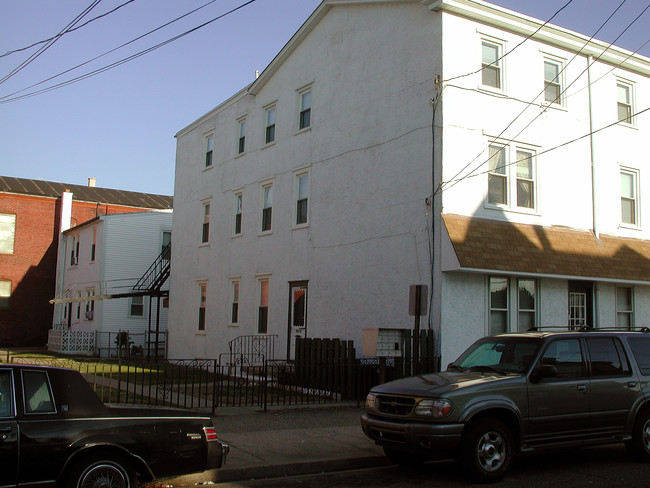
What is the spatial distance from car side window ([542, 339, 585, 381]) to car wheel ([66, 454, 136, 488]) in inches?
211

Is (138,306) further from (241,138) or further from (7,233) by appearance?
(241,138)

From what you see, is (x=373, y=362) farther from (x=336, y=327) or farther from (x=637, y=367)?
(x=637, y=367)

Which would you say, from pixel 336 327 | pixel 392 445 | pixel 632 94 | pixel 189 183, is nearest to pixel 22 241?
pixel 189 183

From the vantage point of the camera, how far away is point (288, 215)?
2194 cm

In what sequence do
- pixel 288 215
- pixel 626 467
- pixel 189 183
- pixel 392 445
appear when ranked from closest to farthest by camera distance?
1. pixel 392 445
2. pixel 626 467
3. pixel 288 215
4. pixel 189 183

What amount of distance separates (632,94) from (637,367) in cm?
1331

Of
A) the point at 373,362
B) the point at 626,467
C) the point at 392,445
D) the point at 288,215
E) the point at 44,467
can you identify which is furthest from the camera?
the point at 288,215

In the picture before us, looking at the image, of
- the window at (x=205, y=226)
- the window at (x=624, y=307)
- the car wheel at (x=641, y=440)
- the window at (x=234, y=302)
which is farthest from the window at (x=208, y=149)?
the car wheel at (x=641, y=440)

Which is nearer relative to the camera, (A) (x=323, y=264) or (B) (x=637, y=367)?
(B) (x=637, y=367)

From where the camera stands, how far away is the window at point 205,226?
27.1 m

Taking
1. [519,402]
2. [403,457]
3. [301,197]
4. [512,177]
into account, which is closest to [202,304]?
[301,197]

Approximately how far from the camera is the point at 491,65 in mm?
17750

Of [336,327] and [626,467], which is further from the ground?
[336,327]

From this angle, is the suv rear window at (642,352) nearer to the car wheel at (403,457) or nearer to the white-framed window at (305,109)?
the car wheel at (403,457)
